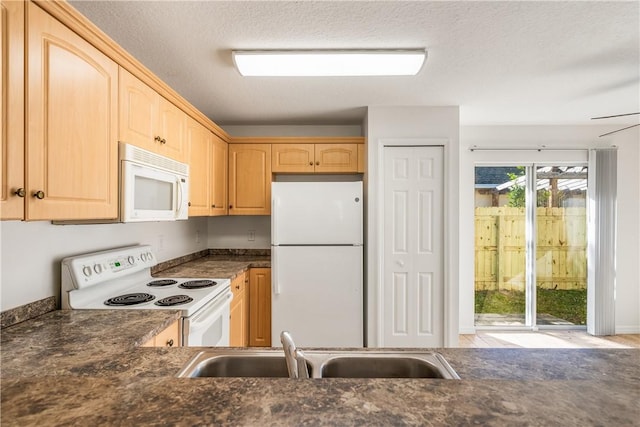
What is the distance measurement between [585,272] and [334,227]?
3266mm

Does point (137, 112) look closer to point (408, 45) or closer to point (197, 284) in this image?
point (197, 284)

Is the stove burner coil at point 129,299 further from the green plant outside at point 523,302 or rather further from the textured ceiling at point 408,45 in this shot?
the green plant outside at point 523,302

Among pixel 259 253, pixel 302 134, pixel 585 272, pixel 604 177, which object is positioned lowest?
pixel 585 272

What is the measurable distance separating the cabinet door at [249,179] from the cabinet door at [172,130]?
94cm

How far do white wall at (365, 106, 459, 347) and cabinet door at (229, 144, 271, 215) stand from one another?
3.56 feet

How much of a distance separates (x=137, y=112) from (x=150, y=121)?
137 mm

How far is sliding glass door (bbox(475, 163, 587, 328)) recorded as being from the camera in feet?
12.2

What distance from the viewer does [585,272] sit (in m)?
3.75

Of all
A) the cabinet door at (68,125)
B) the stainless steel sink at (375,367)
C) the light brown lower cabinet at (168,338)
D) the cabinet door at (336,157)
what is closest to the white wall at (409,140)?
the cabinet door at (336,157)

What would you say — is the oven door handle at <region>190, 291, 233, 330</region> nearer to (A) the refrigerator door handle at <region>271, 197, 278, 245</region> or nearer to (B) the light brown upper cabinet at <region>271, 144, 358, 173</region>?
(A) the refrigerator door handle at <region>271, 197, 278, 245</region>

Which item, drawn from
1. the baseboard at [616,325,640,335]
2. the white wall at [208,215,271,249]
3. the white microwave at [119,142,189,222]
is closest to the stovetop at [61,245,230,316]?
the white microwave at [119,142,189,222]

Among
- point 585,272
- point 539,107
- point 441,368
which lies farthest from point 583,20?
point 585,272

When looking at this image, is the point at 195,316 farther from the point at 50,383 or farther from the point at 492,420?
the point at 492,420

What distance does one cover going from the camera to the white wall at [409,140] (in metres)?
2.93
